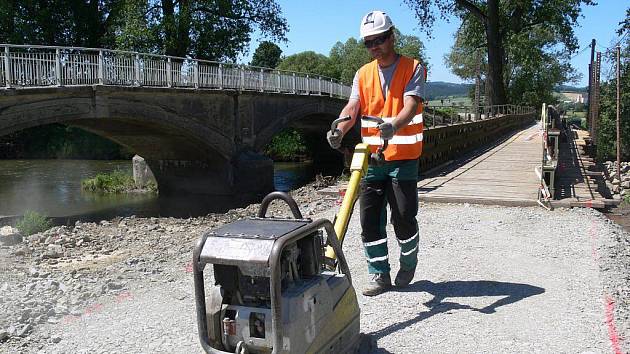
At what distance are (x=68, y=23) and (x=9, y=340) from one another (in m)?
37.1

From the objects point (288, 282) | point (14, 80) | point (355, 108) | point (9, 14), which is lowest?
point (288, 282)

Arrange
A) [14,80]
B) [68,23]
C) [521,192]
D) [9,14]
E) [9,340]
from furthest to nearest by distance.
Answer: [68,23] → [9,14] → [14,80] → [521,192] → [9,340]

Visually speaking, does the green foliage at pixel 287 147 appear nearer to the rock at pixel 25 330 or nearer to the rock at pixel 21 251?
the rock at pixel 21 251

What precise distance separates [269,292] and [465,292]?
2631 mm

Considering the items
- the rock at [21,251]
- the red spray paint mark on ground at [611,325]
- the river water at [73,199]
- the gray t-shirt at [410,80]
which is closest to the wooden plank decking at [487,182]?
the red spray paint mark on ground at [611,325]

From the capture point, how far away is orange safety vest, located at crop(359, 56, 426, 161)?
4855mm

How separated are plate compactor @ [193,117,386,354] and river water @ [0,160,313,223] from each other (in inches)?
661

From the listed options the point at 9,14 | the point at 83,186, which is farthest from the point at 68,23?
the point at 83,186

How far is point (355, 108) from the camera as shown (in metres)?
5.12

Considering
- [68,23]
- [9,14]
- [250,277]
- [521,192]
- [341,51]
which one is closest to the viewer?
[250,277]

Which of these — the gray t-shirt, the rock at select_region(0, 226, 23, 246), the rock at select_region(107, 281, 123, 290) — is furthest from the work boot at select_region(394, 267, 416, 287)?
the rock at select_region(0, 226, 23, 246)

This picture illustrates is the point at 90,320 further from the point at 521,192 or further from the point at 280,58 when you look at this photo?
the point at 280,58

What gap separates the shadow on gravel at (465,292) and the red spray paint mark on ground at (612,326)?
551mm

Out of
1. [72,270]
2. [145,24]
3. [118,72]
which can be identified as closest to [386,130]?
[72,270]
